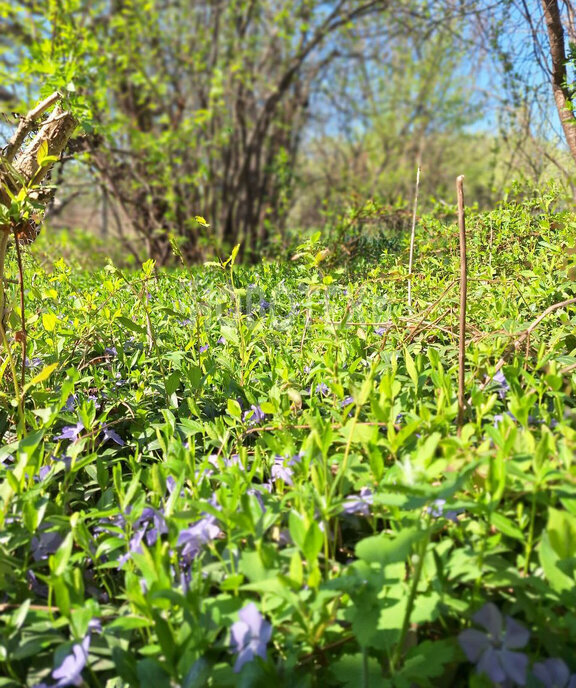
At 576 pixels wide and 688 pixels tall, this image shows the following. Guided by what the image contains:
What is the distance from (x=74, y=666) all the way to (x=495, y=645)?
0.56 m

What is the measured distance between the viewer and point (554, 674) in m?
0.65

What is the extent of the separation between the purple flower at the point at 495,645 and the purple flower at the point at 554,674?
2 centimetres

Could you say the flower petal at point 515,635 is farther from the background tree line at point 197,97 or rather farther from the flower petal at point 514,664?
the background tree line at point 197,97

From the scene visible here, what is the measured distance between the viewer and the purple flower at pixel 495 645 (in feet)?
2.13

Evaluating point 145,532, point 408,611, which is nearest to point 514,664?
point 408,611

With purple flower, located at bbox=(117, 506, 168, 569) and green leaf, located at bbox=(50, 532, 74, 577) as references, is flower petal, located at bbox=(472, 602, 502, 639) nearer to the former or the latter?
purple flower, located at bbox=(117, 506, 168, 569)

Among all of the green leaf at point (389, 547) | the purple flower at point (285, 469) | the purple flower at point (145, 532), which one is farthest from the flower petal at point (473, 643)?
the purple flower at point (145, 532)

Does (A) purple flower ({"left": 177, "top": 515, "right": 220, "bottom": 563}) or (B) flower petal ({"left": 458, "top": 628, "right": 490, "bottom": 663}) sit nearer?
(B) flower petal ({"left": 458, "top": 628, "right": 490, "bottom": 663})

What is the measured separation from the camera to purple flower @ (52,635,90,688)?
0.69 meters

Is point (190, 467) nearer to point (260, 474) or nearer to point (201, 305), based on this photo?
point (260, 474)

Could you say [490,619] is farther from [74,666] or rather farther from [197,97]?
[197,97]

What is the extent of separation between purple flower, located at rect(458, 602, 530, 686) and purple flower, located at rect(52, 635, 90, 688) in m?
0.50

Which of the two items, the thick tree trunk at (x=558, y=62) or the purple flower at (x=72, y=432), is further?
the thick tree trunk at (x=558, y=62)

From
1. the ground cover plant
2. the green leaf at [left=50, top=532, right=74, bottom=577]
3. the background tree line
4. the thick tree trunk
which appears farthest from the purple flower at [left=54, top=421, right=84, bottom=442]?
the background tree line
